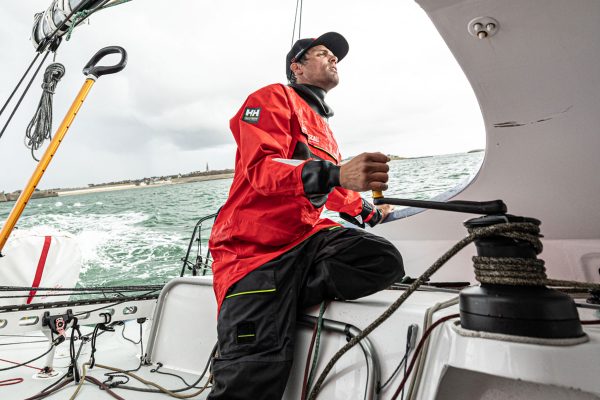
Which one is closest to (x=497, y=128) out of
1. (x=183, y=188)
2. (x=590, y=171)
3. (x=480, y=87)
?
Result: (x=480, y=87)

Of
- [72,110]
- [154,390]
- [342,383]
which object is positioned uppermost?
[72,110]

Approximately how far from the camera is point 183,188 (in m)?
29.5

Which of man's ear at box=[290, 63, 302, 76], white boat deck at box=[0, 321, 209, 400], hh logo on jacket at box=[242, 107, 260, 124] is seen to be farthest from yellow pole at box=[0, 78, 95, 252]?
hh logo on jacket at box=[242, 107, 260, 124]

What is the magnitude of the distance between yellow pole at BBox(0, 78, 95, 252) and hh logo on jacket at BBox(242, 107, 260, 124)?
1734 mm

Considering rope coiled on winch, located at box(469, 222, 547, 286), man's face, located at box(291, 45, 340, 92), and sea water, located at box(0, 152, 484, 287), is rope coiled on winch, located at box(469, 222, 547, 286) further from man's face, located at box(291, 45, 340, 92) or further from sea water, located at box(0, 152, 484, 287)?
sea water, located at box(0, 152, 484, 287)

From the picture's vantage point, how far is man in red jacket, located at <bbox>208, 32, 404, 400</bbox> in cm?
109

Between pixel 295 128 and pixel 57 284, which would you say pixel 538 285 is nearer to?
pixel 295 128

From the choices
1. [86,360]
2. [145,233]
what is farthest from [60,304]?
[145,233]

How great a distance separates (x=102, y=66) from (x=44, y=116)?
54 cm

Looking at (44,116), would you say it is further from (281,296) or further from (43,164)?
(281,296)

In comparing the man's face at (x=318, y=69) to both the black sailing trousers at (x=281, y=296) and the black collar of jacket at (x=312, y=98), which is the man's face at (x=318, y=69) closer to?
the black collar of jacket at (x=312, y=98)

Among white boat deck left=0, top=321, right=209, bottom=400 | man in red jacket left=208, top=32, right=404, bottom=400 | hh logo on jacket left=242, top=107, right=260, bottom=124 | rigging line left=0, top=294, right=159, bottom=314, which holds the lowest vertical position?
white boat deck left=0, top=321, right=209, bottom=400

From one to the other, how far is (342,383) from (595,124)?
1.34 meters

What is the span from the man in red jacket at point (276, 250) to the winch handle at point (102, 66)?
5.34ft
